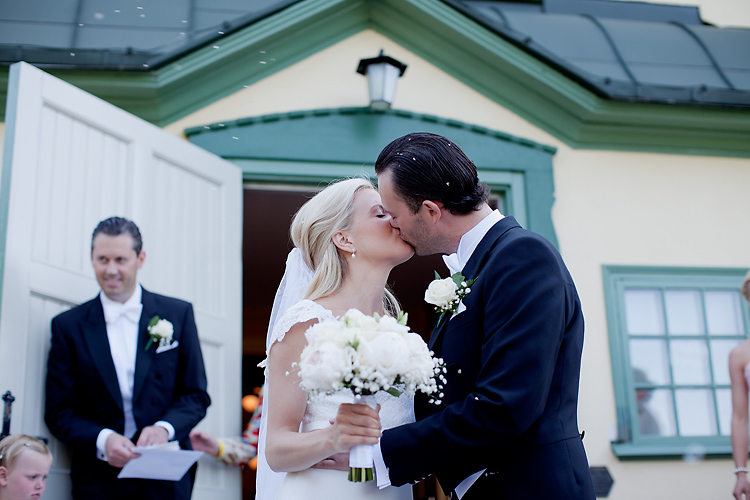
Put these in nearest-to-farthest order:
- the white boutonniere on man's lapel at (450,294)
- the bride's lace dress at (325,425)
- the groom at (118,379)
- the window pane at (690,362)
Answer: the white boutonniere on man's lapel at (450,294), the bride's lace dress at (325,425), the groom at (118,379), the window pane at (690,362)

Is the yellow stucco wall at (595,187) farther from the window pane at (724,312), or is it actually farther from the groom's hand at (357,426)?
the groom's hand at (357,426)

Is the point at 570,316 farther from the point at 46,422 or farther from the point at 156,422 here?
the point at 46,422

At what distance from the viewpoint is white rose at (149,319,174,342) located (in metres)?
4.39

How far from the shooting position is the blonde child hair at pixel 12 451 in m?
3.62

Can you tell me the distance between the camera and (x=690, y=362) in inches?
236

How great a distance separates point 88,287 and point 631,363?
3.90 metres

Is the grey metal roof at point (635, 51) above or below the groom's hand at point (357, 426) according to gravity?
above

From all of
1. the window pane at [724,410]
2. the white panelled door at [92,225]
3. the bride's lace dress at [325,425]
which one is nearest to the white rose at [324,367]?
the bride's lace dress at [325,425]

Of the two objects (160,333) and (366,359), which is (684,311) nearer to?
(160,333)

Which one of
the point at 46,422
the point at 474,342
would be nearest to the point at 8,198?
the point at 46,422

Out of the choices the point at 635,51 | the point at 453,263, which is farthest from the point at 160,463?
the point at 635,51

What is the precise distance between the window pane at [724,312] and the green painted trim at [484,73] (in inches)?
46.2

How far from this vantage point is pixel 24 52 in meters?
5.38

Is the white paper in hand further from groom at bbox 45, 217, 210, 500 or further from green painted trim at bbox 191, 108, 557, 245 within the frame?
green painted trim at bbox 191, 108, 557, 245
